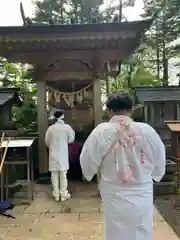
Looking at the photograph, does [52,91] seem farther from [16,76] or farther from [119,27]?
[16,76]

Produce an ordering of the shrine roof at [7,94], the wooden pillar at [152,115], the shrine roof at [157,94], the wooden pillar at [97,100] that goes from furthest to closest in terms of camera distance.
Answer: the shrine roof at [7,94] → the wooden pillar at [152,115] → the shrine roof at [157,94] → the wooden pillar at [97,100]

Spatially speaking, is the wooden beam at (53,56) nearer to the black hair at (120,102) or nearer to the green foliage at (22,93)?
the green foliage at (22,93)

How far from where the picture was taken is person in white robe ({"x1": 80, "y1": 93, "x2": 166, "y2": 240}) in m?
2.65

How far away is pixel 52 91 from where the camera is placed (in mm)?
8297

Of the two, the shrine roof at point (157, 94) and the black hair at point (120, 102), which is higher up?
the shrine roof at point (157, 94)

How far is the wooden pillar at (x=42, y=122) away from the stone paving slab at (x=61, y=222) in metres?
1.86

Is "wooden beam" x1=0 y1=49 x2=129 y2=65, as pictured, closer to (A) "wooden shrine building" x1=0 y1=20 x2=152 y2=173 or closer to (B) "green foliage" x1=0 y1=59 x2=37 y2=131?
(A) "wooden shrine building" x1=0 y1=20 x2=152 y2=173

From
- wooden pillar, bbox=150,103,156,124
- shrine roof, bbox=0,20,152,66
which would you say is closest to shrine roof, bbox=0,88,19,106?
shrine roof, bbox=0,20,152,66

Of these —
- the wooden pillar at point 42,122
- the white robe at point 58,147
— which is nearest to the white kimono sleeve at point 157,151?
the white robe at point 58,147

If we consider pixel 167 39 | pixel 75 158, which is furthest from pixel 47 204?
pixel 167 39

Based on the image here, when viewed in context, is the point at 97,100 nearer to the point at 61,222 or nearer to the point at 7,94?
the point at 61,222

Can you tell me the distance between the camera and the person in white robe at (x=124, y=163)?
104 inches

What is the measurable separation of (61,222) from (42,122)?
142 inches

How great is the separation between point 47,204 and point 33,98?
714cm
